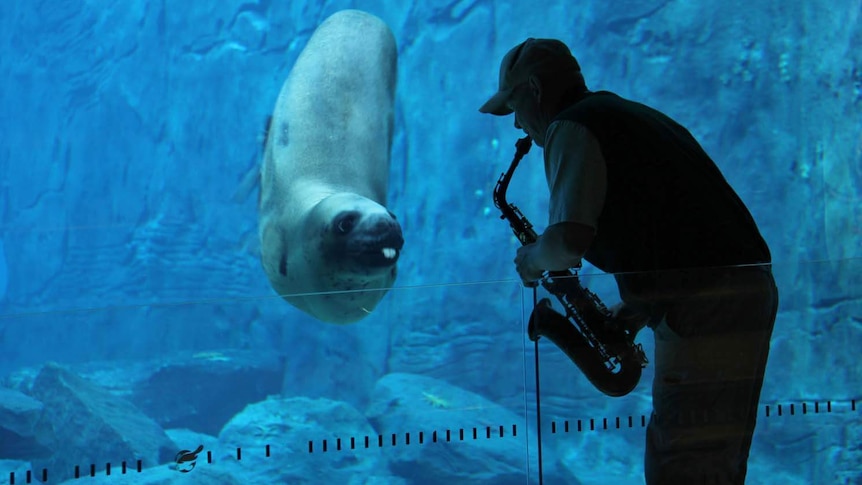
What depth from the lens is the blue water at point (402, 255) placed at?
1.94 metres

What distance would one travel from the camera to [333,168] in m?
5.85

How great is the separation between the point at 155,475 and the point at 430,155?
13797 mm

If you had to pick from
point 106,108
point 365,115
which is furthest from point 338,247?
point 106,108

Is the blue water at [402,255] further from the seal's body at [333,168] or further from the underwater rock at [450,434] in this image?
the seal's body at [333,168]

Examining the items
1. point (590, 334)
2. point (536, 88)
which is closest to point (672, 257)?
point (590, 334)

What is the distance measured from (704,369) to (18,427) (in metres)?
1.68

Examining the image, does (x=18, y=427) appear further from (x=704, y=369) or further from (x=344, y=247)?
(x=344, y=247)

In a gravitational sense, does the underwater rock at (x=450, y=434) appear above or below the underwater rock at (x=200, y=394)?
below

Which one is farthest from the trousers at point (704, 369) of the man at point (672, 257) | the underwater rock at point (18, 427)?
the underwater rock at point (18, 427)

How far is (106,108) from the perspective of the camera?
21172mm

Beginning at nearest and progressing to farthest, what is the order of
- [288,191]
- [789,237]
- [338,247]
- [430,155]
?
[338,247] < [288,191] < [789,237] < [430,155]

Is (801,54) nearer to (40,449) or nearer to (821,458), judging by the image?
(821,458)

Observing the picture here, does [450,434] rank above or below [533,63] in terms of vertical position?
below

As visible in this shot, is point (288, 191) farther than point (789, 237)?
No
